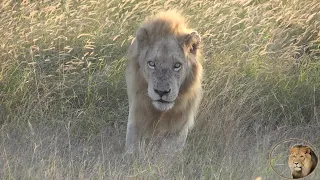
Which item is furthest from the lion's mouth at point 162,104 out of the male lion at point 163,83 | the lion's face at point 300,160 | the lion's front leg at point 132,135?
the lion's face at point 300,160

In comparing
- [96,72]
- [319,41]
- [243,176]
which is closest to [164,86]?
[243,176]

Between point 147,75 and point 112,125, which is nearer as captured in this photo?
point 147,75

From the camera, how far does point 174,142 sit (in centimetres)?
667

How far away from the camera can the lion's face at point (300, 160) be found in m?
5.55

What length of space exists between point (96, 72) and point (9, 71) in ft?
3.18

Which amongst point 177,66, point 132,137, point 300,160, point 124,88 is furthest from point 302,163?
point 124,88

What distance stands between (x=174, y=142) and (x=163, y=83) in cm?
70

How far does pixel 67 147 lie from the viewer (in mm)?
6570

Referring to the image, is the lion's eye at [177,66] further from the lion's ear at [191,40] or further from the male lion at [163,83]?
the lion's ear at [191,40]

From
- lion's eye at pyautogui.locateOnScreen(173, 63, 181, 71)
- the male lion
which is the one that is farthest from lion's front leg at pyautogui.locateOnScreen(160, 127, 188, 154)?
lion's eye at pyautogui.locateOnScreen(173, 63, 181, 71)

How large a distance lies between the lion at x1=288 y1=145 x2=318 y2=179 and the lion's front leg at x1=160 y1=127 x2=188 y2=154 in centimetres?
110

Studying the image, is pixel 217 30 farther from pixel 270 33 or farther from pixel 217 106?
pixel 217 106

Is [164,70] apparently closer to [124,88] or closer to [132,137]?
[132,137]

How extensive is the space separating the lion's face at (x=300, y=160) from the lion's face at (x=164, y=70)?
1177 mm
